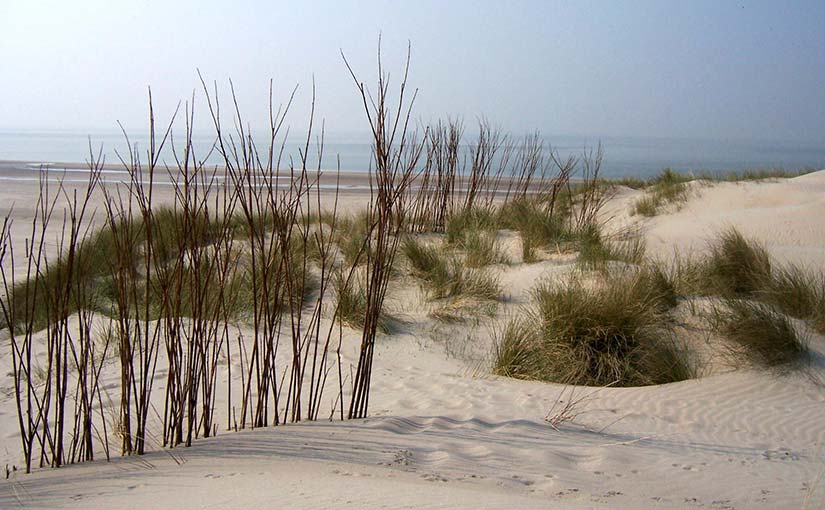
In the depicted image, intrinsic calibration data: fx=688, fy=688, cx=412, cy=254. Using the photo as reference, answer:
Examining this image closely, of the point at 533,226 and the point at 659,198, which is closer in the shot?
the point at 533,226

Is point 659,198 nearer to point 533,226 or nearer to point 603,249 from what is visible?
point 533,226

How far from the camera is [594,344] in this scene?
14.5ft

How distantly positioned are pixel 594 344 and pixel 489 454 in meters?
1.89

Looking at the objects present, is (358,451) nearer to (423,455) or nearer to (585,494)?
(423,455)

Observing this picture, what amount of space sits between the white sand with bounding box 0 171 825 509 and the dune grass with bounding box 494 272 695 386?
8.4 inches

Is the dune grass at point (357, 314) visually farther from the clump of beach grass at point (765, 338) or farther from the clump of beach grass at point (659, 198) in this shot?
the clump of beach grass at point (659, 198)

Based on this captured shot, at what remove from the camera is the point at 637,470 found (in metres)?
2.69

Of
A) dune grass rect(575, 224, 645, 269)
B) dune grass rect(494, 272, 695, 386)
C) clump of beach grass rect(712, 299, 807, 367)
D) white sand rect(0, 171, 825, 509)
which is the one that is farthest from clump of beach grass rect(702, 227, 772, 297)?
white sand rect(0, 171, 825, 509)

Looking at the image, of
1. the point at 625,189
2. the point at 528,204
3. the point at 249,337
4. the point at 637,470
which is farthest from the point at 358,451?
the point at 625,189

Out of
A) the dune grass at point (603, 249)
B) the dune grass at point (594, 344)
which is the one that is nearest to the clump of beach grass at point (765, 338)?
the dune grass at point (594, 344)

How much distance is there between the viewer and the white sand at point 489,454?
7.38 ft

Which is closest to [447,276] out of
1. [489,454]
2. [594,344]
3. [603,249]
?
[603,249]

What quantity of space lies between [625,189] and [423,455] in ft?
36.2

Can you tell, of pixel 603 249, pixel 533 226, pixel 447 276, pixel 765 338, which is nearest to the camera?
pixel 765 338
